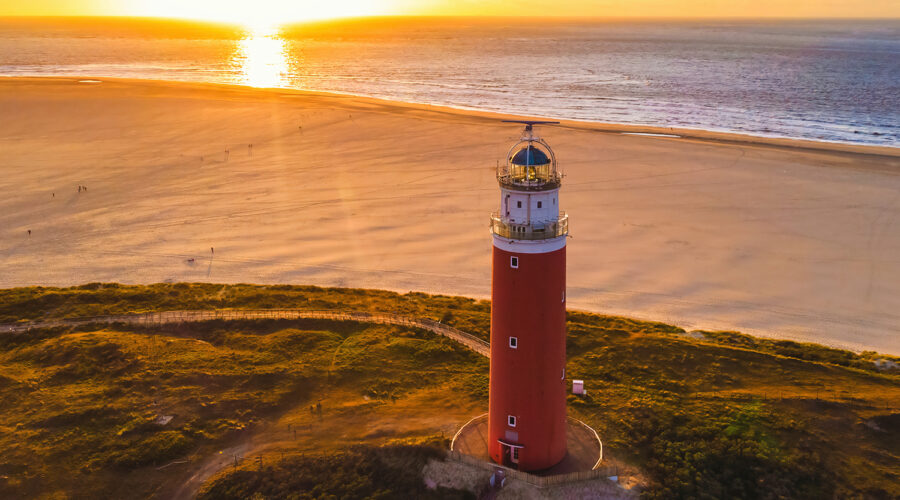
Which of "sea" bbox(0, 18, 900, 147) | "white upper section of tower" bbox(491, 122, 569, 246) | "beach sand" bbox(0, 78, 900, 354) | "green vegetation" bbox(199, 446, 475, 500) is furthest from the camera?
"sea" bbox(0, 18, 900, 147)

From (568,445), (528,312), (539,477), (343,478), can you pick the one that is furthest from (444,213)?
(528,312)

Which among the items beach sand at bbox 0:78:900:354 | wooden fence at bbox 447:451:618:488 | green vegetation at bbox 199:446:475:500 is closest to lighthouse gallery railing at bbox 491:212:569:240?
wooden fence at bbox 447:451:618:488

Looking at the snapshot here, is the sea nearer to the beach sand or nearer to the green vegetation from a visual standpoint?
the beach sand

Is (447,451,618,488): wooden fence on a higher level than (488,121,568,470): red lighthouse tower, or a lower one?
lower

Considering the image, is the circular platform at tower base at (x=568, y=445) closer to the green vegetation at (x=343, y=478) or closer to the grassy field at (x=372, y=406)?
the grassy field at (x=372, y=406)

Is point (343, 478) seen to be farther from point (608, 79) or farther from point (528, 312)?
point (608, 79)

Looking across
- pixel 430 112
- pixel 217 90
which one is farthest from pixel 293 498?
pixel 217 90
